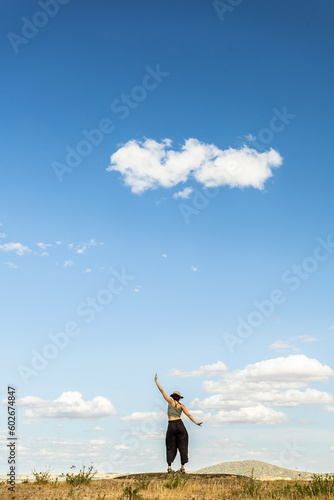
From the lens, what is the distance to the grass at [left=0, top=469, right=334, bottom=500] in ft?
38.5

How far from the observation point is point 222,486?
44.7 ft

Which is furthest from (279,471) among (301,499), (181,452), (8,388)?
(8,388)

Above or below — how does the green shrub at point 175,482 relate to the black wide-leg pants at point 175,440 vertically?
below

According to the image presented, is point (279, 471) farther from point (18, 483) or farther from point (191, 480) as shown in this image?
point (18, 483)

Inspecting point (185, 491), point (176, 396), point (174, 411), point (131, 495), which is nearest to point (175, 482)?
point (185, 491)

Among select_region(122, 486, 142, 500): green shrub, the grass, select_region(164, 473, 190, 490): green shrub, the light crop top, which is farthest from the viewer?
the light crop top

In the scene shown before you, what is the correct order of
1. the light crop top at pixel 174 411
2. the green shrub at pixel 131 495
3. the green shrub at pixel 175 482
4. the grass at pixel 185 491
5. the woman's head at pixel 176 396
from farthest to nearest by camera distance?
the woman's head at pixel 176 396 → the light crop top at pixel 174 411 → the green shrub at pixel 175 482 → the grass at pixel 185 491 → the green shrub at pixel 131 495

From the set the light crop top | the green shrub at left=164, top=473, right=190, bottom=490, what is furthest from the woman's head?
A: the green shrub at left=164, top=473, right=190, bottom=490

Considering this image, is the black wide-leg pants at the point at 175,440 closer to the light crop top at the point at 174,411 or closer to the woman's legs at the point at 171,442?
the woman's legs at the point at 171,442

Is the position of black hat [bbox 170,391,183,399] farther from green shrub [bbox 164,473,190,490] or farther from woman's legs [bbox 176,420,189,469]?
green shrub [bbox 164,473,190,490]

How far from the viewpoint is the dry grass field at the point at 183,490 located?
11.8 metres

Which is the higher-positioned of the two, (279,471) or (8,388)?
(8,388)

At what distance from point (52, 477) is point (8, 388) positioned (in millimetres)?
3920

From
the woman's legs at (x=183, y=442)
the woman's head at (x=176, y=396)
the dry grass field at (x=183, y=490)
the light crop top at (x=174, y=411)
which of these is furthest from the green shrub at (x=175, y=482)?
the woman's head at (x=176, y=396)
